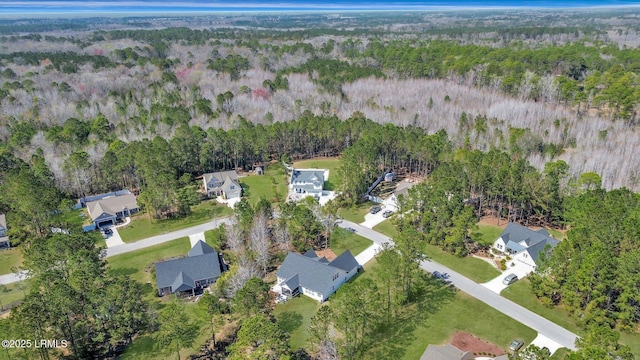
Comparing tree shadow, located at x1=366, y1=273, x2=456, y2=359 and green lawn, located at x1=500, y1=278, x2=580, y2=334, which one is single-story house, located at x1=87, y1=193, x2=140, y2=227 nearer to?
tree shadow, located at x1=366, y1=273, x2=456, y2=359

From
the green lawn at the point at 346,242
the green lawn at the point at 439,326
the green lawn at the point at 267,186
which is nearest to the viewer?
the green lawn at the point at 439,326

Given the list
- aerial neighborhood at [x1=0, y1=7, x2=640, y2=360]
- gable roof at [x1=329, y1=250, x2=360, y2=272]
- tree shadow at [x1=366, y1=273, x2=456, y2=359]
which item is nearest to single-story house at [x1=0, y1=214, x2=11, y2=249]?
aerial neighborhood at [x1=0, y1=7, x2=640, y2=360]

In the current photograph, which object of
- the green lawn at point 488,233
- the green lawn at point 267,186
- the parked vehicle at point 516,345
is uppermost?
the parked vehicle at point 516,345

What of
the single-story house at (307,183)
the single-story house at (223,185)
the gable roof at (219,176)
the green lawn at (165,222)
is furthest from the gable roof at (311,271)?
the gable roof at (219,176)

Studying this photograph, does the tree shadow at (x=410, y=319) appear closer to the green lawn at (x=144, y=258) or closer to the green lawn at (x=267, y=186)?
the green lawn at (x=144, y=258)

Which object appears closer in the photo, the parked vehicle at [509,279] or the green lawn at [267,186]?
the parked vehicle at [509,279]

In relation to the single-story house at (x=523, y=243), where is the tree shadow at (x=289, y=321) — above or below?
below
